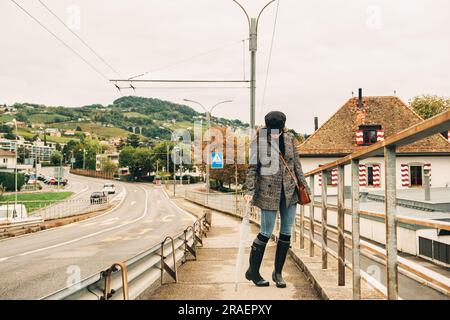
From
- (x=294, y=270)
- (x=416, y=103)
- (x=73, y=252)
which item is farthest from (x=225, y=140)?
(x=294, y=270)

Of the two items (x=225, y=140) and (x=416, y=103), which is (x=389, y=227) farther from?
(x=225, y=140)

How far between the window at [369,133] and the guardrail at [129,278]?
4173cm

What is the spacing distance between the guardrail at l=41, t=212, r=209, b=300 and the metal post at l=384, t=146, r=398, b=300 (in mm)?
1966

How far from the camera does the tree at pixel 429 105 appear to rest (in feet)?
193

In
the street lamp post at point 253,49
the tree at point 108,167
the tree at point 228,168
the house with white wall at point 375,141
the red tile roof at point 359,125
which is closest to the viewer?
the street lamp post at point 253,49

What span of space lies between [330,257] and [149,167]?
116 m

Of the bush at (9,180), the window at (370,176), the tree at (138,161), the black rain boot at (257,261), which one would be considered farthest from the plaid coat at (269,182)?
the tree at (138,161)

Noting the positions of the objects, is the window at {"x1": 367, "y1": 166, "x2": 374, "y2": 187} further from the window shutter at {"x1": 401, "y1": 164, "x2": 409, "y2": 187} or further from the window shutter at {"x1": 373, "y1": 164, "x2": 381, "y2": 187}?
the window shutter at {"x1": 401, "y1": 164, "x2": 409, "y2": 187}

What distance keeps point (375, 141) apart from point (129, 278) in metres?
43.8

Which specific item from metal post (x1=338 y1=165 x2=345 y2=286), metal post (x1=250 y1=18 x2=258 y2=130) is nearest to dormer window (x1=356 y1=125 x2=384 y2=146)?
metal post (x1=250 y1=18 x2=258 y2=130)

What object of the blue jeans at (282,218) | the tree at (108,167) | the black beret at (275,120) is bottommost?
the blue jeans at (282,218)

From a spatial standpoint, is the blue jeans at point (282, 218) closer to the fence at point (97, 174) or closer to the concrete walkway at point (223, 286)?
the concrete walkway at point (223, 286)

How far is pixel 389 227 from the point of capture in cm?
308
